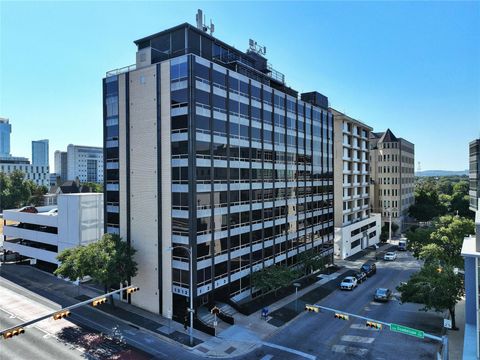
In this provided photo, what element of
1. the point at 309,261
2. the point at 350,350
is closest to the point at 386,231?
the point at 309,261

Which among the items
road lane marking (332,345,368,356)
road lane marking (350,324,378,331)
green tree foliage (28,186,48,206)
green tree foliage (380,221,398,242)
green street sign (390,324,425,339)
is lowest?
road lane marking (350,324,378,331)

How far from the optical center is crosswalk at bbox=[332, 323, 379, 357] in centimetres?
3020

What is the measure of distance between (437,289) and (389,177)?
7120 centimetres

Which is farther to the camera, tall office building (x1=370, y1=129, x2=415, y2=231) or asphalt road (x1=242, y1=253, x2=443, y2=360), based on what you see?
tall office building (x1=370, y1=129, x2=415, y2=231)

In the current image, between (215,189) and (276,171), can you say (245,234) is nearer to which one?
(215,189)

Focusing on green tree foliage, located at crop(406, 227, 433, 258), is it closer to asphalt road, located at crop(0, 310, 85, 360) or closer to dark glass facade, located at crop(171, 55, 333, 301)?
dark glass facade, located at crop(171, 55, 333, 301)

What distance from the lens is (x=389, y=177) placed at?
321 ft

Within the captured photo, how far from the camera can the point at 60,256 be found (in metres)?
38.0

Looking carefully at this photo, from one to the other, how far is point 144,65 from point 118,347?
99.0 ft

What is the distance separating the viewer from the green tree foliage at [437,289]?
104 feet

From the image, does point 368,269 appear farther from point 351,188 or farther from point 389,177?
point 389,177

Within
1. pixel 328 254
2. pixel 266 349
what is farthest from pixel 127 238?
pixel 328 254

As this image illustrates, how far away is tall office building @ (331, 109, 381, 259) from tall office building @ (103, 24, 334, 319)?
26.0 meters

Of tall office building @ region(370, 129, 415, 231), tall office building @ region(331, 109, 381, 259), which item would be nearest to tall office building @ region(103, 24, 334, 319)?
tall office building @ region(331, 109, 381, 259)
